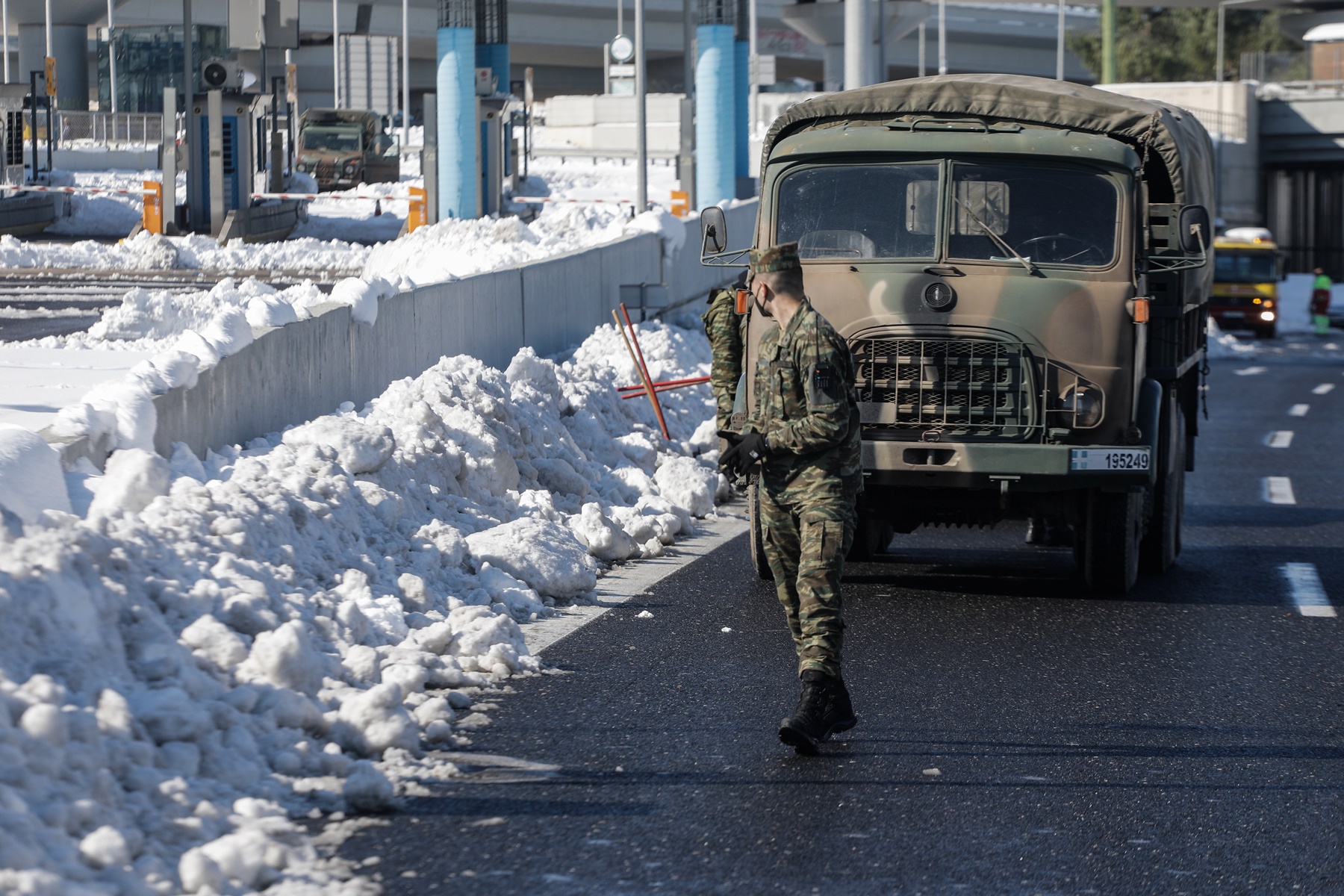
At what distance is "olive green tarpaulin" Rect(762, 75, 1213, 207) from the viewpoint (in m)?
11.6

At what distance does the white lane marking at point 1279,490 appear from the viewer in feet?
50.6

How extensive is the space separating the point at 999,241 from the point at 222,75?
2754 cm

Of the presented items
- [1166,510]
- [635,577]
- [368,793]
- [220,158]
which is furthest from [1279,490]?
[220,158]

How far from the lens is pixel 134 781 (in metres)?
5.70

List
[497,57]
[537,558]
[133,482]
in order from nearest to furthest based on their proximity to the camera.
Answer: [133,482]
[537,558]
[497,57]

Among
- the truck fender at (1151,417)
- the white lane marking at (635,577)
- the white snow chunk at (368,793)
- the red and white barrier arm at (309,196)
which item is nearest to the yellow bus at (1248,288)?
the red and white barrier arm at (309,196)

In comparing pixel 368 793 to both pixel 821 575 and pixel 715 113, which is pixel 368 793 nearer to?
pixel 821 575

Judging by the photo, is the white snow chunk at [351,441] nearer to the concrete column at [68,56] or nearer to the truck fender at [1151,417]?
the truck fender at [1151,417]

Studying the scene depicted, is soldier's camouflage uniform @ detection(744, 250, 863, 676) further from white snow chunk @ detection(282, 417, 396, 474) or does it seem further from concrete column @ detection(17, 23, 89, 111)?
concrete column @ detection(17, 23, 89, 111)

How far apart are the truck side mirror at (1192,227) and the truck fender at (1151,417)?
80cm

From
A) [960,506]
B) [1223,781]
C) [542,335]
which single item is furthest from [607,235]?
[1223,781]

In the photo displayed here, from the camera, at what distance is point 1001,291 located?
10.5 m

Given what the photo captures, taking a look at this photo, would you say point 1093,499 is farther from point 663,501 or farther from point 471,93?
point 471,93

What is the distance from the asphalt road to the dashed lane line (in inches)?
348
